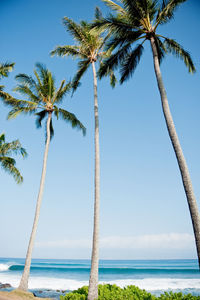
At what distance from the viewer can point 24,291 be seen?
10.4 meters

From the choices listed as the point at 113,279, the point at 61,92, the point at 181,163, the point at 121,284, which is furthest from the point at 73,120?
the point at 113,279

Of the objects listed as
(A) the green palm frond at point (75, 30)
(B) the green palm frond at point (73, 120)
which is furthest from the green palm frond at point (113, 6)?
(B) the green palm frond at point (73, 120)

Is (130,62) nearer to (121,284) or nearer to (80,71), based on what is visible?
(80,71)

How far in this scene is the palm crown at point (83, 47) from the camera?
1209 cm

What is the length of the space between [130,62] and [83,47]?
3.47m

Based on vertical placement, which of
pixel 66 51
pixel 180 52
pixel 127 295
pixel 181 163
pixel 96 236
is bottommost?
pixel 127 295

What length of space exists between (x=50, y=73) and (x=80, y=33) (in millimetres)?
4477

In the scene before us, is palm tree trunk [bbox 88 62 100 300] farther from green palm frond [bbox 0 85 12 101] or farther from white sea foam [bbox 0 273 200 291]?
white sea foam [bbox 0 273 200 291]

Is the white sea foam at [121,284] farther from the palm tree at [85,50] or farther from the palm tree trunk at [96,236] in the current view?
the palm tree at [85,50]

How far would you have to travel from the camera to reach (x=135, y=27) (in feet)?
29.7

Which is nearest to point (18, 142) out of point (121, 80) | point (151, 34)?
point (121, 80)

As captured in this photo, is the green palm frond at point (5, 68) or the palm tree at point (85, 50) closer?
the palm tree at point (85, 50)

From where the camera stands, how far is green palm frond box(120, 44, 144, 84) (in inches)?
407

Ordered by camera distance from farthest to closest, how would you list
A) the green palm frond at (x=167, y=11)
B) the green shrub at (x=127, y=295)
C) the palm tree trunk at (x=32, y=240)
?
the palm tree trunk at (x=32, y=240) < the green palm frond at (x=167, y=11) < the green shrub at (x=127, y=295)
